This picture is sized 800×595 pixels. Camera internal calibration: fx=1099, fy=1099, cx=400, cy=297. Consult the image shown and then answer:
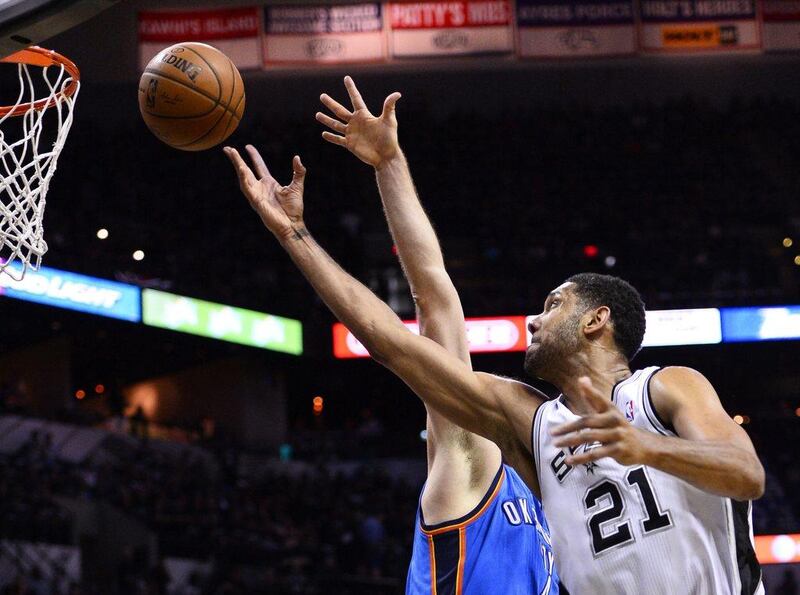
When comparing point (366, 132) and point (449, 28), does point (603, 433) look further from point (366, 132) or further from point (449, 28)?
point (449, 28)

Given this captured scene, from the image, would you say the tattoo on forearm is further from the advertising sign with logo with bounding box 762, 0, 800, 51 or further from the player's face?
the advertising sign with logo with bounding box 762, 0, 800, 51

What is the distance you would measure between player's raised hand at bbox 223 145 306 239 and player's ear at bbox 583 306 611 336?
74 centimetres

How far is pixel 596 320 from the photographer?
2.41m

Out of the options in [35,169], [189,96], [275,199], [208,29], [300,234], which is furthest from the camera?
[208,29]

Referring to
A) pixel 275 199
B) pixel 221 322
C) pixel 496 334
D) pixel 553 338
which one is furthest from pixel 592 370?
pixel 221 322

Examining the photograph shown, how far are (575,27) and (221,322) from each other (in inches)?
222

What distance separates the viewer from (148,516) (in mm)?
12438

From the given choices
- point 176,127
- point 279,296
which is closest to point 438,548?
point 176,127

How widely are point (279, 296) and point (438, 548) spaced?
1152 centimetres

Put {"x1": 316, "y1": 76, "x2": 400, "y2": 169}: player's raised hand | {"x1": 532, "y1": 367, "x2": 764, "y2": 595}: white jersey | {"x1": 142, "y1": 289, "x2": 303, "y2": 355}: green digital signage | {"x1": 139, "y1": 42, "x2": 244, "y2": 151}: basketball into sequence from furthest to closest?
{"x1": 142, "y1": 289, "x2": 303, "y2": 355}: green digital signage, {"x1": 139, "y1": 42, "x2": 244, "y2": 151}: basketball, {"x1": 316, "y1": 76, "x2": 400, "y2": 169}: player's raised hand, {"x1": 532, "y1": 367, "x2": 764, "y2": 595}: white jersey

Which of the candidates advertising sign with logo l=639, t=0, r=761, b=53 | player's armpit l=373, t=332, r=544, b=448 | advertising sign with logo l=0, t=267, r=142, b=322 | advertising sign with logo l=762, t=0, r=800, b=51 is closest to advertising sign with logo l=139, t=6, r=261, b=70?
advertising sign with logo l=0, t=267, r=142, b=322

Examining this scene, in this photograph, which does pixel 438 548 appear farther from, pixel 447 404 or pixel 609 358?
pixel 609 358

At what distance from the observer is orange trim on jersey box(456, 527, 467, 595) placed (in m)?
2.74

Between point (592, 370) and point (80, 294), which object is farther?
point (80, 294)
